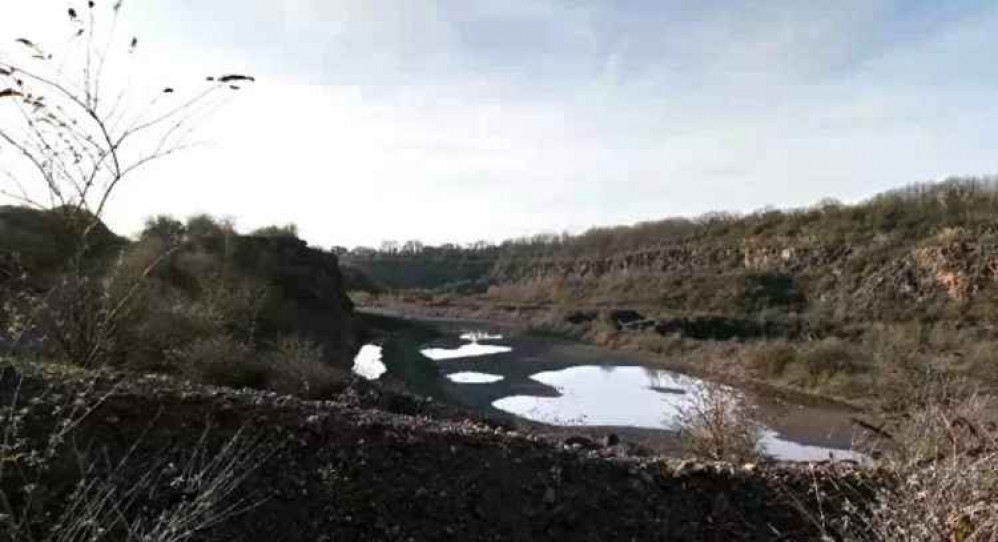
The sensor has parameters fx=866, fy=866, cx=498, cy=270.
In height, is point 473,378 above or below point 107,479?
below

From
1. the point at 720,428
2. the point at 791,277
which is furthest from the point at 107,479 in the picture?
the point at 791,277

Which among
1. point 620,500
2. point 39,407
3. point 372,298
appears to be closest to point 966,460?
point 620,500

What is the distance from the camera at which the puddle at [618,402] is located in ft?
72.1

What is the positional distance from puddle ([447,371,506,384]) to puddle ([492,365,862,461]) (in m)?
1.75

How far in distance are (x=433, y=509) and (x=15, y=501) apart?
8.47 ft

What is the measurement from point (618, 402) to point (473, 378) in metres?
7.11

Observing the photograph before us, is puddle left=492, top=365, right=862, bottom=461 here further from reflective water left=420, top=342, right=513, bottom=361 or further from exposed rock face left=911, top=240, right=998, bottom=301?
exposed rock face left=911, top=240, right=998, bottom=301

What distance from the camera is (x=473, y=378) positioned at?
3394 centimetres

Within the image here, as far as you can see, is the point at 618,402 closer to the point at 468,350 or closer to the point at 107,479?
the point at 468,350

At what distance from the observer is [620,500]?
6.49m

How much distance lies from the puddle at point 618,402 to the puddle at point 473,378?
1.75m

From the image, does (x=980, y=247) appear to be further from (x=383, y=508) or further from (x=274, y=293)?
(x=383, y=508)

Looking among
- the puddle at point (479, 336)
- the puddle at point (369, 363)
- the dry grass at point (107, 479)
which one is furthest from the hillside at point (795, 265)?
the dry grass at point (107, 479)

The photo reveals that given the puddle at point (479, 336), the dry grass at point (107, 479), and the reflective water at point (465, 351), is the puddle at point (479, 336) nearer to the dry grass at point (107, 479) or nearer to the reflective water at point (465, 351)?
the reflective water at point (465, 351)
